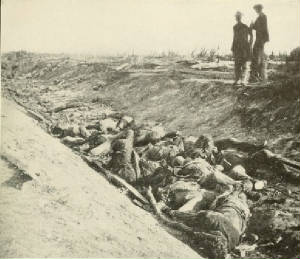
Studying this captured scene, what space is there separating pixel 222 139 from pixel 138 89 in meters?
4.16

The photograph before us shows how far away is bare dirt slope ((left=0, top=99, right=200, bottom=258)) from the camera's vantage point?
437 centimetres

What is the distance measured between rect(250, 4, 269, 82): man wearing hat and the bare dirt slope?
328 centimetres

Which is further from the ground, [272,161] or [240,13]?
[240,13]

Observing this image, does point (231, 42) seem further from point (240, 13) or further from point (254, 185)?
point (254, 185)

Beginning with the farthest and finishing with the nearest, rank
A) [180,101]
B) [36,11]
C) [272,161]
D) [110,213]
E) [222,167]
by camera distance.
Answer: [180,101] → [36,11] → [222,167] → [272,161] → [110,213]

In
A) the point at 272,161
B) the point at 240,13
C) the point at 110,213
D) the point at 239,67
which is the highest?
the point at 240,13

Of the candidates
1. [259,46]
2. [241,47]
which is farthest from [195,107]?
[259,46]

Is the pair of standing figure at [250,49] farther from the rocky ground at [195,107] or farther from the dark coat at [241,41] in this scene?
the rocky ground at [195,107]

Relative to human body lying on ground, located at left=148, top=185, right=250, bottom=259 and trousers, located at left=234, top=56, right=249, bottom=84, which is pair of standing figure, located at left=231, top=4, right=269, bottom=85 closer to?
trousers, located at left=234, top=56, right=249, bottom=84

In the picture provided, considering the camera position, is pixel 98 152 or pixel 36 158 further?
pixel 98 152

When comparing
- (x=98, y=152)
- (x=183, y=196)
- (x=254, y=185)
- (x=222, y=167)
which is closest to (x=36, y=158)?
(x=98, y=152)

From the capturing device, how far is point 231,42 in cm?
775

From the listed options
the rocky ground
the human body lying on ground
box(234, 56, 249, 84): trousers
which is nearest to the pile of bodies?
the human body lying on ground

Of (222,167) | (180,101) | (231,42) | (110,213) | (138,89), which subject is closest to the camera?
(110,213)
